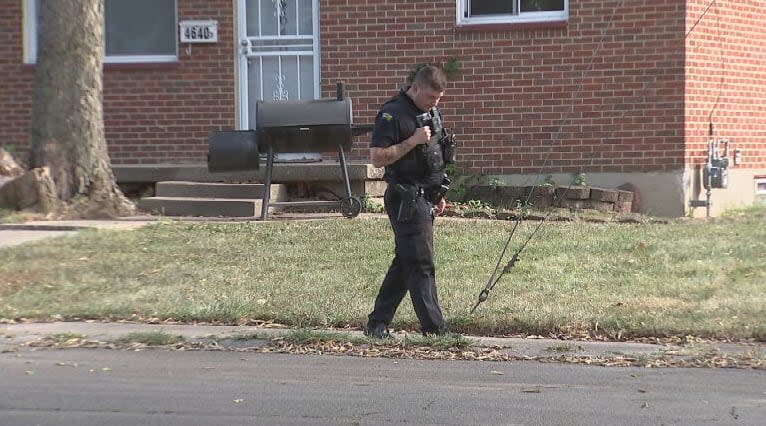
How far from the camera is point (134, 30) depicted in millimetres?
13461

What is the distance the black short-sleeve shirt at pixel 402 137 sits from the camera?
638cm

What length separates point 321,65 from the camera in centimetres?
1293

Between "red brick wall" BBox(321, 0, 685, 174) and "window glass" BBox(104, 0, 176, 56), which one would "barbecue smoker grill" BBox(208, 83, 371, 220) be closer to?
"red brick wall" BBox(321, 0, 685, 174)

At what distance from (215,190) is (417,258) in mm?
6137

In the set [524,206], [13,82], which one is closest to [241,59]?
[13,82]

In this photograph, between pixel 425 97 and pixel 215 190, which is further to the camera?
pixel 215 190

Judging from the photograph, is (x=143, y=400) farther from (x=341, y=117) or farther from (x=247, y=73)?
(x=247, y=73)

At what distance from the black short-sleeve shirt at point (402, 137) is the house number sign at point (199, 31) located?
7.05 meters

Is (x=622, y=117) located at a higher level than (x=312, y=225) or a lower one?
higher

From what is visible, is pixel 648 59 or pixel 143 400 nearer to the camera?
pixel 143 400

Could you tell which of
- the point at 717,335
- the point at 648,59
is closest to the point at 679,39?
the point at 648,59

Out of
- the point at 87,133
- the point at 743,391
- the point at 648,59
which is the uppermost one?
the point at 648,59

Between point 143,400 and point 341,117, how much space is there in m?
5.69

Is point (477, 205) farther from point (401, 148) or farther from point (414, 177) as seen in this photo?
point (401, 148)
